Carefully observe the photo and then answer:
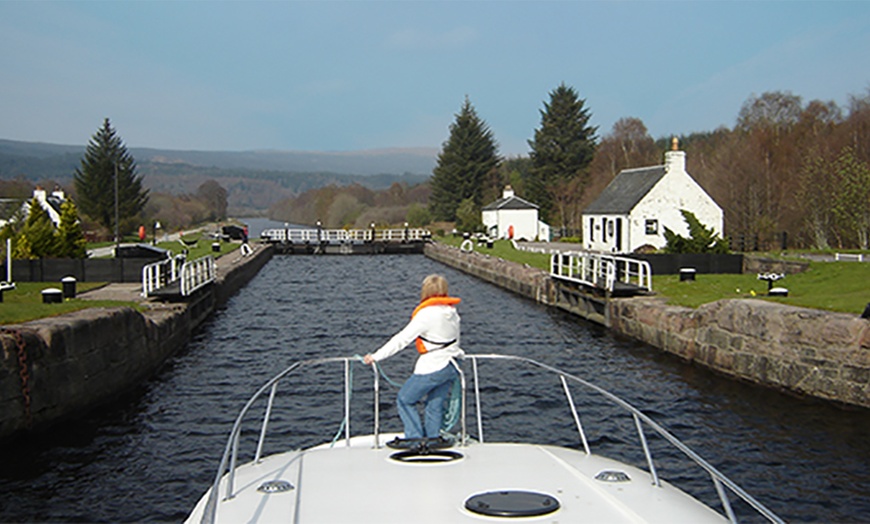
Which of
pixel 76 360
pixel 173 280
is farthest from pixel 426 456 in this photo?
pixel 173 280

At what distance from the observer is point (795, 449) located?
44.1 ft

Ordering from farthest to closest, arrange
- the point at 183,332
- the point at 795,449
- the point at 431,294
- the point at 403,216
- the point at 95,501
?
the point at 403,216, the point at 183,332, the point at 795,449, the point at 95,501, the point at 431,294

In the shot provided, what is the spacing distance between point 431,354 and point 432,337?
183 mm

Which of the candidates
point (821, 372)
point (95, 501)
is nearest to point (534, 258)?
point (821, 372)

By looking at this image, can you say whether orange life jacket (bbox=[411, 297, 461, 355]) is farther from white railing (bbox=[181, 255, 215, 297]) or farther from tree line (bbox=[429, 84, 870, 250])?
tree line (bbox=[429, 84, 870, 250])

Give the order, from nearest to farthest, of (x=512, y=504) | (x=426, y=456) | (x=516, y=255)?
(x=512, y=504) < (x=426, y=456) < (x=516, y=255)

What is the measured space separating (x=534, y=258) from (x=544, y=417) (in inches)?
1218

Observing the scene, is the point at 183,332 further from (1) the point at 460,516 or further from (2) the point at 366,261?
(2) the point at 366,261

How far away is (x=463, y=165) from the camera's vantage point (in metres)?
97.2

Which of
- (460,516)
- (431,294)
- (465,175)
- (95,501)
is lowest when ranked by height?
(95,501)

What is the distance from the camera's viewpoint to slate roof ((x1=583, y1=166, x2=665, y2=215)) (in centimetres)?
4691

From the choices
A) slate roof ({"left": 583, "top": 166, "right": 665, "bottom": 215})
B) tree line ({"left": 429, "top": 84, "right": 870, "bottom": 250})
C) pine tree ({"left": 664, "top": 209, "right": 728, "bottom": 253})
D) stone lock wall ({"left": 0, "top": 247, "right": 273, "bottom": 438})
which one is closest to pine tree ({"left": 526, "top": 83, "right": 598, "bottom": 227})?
tree line ({"left": 429, "top": 84, "right": 870, "bottom": 250})

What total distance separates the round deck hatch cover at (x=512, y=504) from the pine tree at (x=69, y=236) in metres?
32.3

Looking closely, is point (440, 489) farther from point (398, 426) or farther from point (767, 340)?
point (767, 340)
